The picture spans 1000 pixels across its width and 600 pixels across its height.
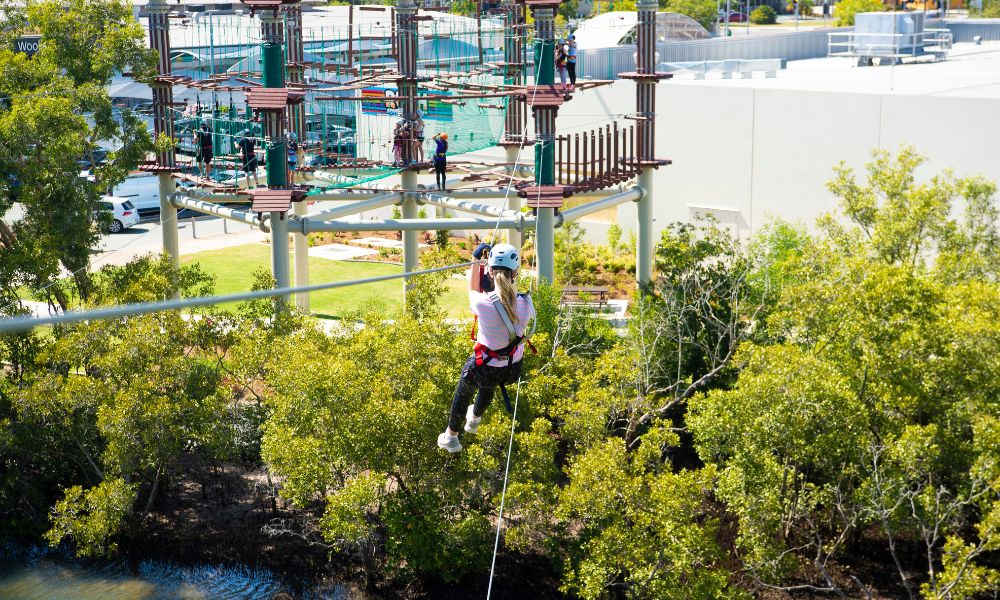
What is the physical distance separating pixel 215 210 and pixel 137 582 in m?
11.5

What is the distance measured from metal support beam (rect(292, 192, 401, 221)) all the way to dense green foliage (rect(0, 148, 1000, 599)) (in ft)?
19.7

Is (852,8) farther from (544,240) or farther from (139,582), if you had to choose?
(139,582)

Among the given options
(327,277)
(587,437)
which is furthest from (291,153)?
(327,277)

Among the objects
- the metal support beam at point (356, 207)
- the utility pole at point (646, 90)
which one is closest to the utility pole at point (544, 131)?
the utility pole at point (646, 90)

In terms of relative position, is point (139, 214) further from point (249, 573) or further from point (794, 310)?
point (794, 310)

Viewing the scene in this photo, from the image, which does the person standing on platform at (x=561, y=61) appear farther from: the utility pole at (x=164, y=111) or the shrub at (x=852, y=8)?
the shrub at (x=852, y=8)

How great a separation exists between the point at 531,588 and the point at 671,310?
7.90 m

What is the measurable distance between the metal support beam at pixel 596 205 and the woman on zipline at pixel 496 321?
14.3 metres

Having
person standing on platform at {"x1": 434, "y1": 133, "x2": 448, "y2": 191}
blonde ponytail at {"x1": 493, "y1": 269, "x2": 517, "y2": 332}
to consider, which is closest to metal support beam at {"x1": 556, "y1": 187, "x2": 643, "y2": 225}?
person standing on platform at {"x1": 434, "y1": 133, "x2": 448, "y2": 191}

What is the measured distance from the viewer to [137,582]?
83.0ft

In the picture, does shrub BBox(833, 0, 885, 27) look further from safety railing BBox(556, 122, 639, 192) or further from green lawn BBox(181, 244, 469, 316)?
safety railing BBox(556, 122, 639, 192)

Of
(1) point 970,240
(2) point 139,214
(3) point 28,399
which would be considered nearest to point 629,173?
(1) point 970,240

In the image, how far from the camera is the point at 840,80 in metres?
46.0

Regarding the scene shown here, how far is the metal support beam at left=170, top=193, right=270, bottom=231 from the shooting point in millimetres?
31969
